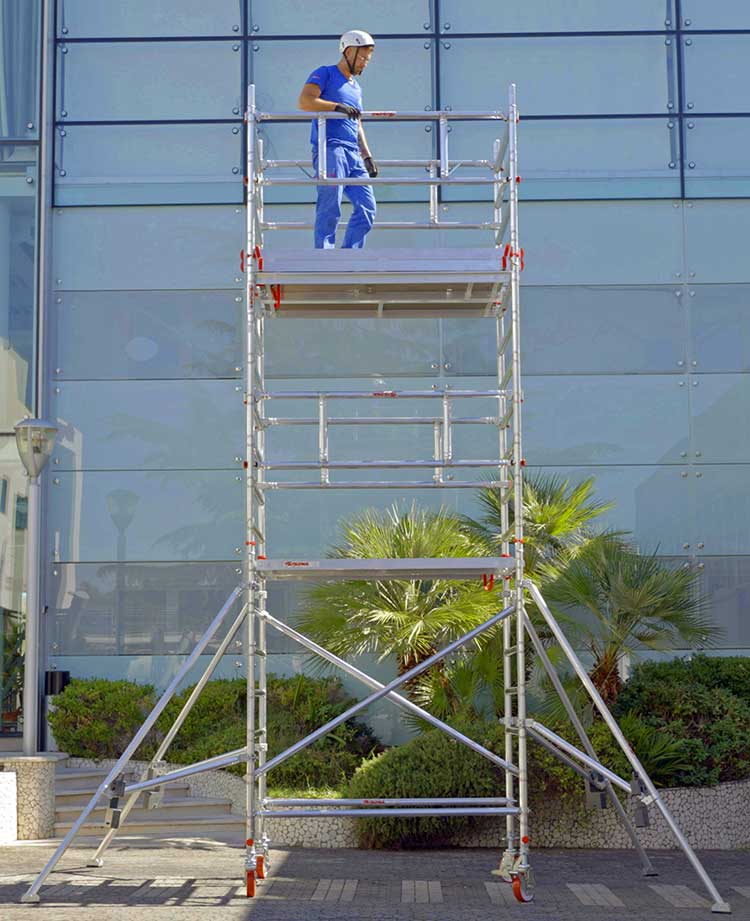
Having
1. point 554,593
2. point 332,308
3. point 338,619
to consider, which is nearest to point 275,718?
point 338,619

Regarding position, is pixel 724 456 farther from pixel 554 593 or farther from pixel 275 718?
pixel 275 718

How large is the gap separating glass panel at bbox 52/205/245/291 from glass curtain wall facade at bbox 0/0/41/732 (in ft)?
1.33

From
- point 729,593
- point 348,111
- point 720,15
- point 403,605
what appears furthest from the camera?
point 720,15

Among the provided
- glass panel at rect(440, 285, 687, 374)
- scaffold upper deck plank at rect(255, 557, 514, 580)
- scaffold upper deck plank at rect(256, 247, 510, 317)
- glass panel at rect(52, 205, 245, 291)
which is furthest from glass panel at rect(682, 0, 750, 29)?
scaffold upper deck plank at rect(255, 557, 514, 580)

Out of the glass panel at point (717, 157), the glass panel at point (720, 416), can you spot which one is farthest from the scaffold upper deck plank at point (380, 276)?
the glass panel at point (717, 157)

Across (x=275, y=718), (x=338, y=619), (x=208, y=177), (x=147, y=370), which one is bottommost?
(x=275, y=718)

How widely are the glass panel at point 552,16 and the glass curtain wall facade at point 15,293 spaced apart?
15.6ft

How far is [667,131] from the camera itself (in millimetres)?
15453

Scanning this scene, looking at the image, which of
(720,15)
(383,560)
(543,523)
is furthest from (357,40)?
(720,15)

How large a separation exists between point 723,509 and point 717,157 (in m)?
3.93

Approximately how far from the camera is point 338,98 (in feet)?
29.8

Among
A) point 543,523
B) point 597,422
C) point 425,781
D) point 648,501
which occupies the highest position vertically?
point 597,422

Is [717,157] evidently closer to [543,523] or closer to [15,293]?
[543,523]

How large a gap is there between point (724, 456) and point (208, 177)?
21.1 ft
